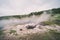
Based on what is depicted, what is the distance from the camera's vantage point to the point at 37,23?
1.57 m

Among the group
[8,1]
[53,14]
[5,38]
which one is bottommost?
[5,38]

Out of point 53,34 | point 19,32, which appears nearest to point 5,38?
point 19,32

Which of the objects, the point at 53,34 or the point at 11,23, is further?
the point at 11,23

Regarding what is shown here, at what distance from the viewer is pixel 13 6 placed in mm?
1663

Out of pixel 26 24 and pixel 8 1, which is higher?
pixel 8 1

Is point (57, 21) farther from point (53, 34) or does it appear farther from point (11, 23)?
point (11, 23)

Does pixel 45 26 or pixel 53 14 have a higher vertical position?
pixel 53 14

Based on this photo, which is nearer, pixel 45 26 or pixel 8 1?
pixel 45 26

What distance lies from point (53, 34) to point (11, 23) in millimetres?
505

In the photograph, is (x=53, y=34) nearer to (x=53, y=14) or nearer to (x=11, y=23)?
(x=53, y=14)

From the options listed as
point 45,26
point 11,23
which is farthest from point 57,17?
point 11,23

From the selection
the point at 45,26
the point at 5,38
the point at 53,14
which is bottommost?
the point at 5,38

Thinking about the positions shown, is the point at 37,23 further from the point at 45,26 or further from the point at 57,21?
the point at 57,21

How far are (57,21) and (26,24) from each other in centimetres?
35
